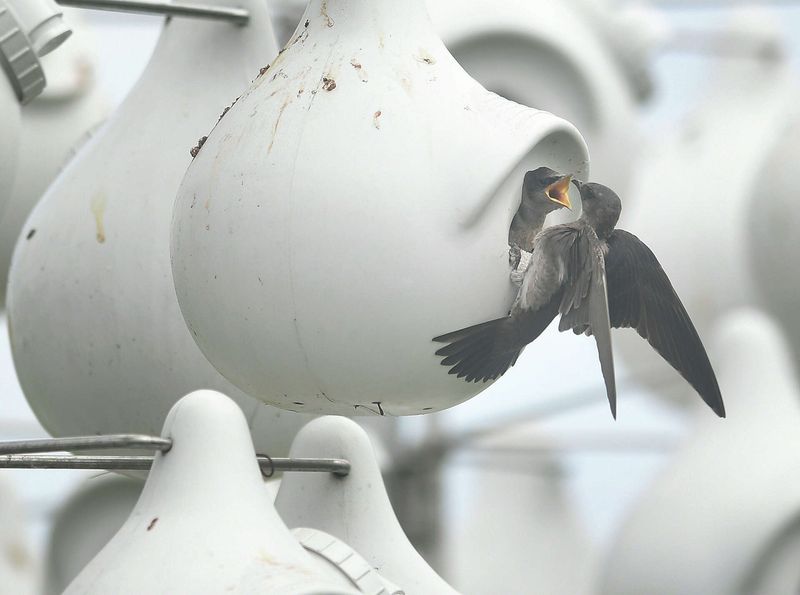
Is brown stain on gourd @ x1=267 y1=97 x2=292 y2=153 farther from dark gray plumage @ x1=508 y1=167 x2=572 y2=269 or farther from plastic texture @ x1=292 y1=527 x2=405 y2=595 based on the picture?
plastic texture @ x1=292 y1=527 x2=405 y2=595

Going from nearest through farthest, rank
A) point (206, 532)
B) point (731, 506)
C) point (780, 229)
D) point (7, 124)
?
point (206, 532), point (7, 124), point (731, 506), point (780, 229)

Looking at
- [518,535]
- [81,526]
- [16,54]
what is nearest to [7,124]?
[16,54]

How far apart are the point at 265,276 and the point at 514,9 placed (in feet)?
5.72

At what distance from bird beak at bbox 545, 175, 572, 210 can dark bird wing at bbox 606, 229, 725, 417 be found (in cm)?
5

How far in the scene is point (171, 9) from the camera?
6.94 ft

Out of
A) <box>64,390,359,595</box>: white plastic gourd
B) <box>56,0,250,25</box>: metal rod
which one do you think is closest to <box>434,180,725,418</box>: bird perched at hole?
<box>64,390,359,595</box>: white plastic gourd

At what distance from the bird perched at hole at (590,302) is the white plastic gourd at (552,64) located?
149 cm

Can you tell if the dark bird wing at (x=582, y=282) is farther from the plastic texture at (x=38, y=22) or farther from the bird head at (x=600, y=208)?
the plastic texture at (x=38, y=22)

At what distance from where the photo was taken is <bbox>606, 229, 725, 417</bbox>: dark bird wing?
162 centimetres

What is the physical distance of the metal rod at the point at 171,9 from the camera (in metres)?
2.11

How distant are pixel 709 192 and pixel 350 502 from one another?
2.75 meters

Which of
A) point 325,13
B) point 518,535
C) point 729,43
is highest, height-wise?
point 729,43

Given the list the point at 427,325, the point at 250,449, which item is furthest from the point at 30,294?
the point at 427,325

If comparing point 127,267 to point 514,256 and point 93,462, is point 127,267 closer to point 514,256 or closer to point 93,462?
point 93,462
